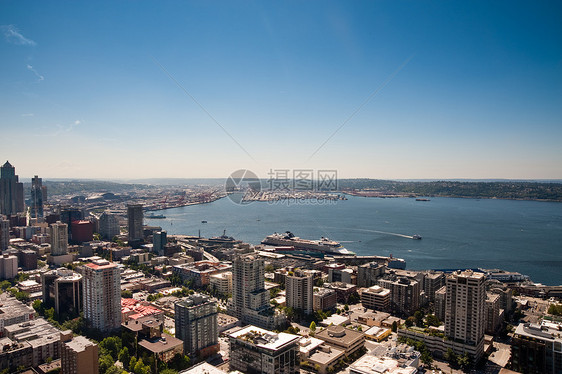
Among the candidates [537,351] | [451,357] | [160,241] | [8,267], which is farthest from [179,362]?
[160,241]

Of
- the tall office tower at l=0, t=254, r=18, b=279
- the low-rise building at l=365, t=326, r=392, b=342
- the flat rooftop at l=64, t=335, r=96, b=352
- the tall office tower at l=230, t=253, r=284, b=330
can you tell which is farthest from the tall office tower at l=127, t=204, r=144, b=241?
Answer: the low-rise building at l=365, t=326, r=392, b=342

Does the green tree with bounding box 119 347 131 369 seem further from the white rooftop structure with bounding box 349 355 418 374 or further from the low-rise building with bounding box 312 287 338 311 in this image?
the low-rise building with bounding box 312 287 338 311

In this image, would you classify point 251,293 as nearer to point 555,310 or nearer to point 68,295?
point 68,295

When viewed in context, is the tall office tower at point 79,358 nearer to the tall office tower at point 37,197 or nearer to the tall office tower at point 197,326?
the tall office tower at point 197,326

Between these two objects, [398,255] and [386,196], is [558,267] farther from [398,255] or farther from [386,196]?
[386,196]

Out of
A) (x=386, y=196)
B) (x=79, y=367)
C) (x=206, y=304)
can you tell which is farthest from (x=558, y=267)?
(x=386, y=196)
